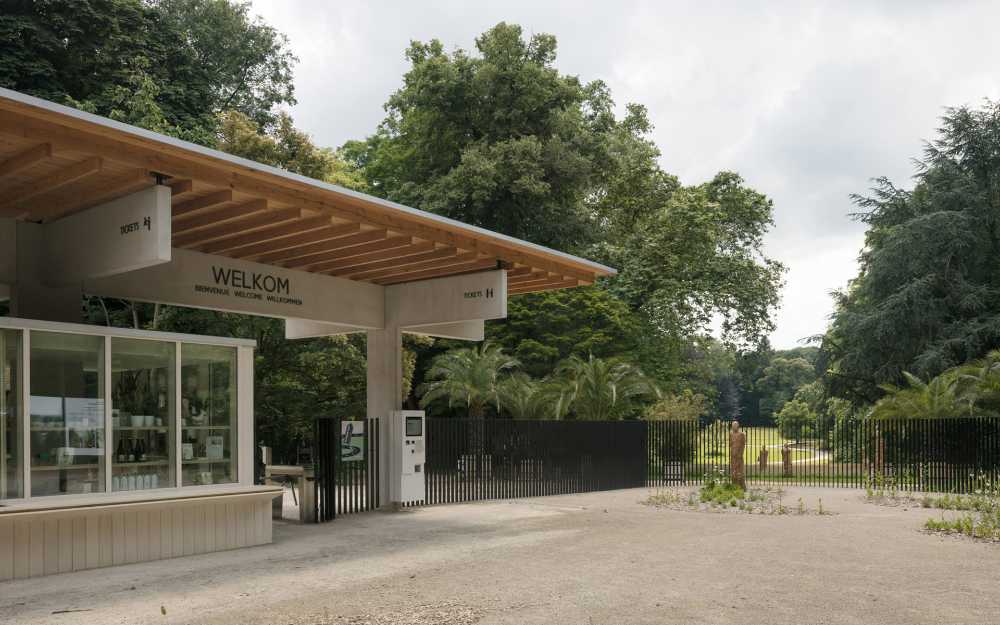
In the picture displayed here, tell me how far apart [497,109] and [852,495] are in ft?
66.6

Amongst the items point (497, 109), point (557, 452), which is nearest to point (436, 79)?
point (497, 109)

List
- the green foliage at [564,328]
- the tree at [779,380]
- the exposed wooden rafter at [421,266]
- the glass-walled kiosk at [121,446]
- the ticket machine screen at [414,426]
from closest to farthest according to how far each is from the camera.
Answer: the glass-walled kiosk at [121,446]
the exposed wooden rafter at [421,266]
the ticket machine screen at [414,426]
the green foliage at [564,328]
the tree at [779,380]

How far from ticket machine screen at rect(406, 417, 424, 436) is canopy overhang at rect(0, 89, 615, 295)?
7.84ft

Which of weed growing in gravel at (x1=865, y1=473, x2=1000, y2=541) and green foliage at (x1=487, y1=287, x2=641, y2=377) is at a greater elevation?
green foliage at (x1=487, y1=287, x2=641, y2=377)

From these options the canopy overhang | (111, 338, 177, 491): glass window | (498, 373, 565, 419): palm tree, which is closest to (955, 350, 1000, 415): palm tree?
(498, 373, 565, 419): palm tree

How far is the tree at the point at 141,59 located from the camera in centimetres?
2562

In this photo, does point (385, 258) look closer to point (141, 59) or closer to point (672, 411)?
point (672, 411)

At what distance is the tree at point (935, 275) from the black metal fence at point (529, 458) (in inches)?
599

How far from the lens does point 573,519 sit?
47.2 feet

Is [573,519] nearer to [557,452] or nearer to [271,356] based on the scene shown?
[557,452]

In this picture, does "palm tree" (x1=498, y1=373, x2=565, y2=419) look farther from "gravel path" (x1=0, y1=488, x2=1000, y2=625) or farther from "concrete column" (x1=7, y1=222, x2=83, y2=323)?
"concrete column" (x1=7, y1=222, x2=83, y2=323)

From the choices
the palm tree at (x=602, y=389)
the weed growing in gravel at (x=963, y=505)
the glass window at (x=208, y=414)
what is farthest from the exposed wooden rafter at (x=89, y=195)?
the palm tree at (x=602, y=389)

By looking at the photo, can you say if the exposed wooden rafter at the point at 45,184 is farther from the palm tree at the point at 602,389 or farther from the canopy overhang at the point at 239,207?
the palm tree at the point at 602,389

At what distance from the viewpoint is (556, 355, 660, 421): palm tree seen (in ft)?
86.4
